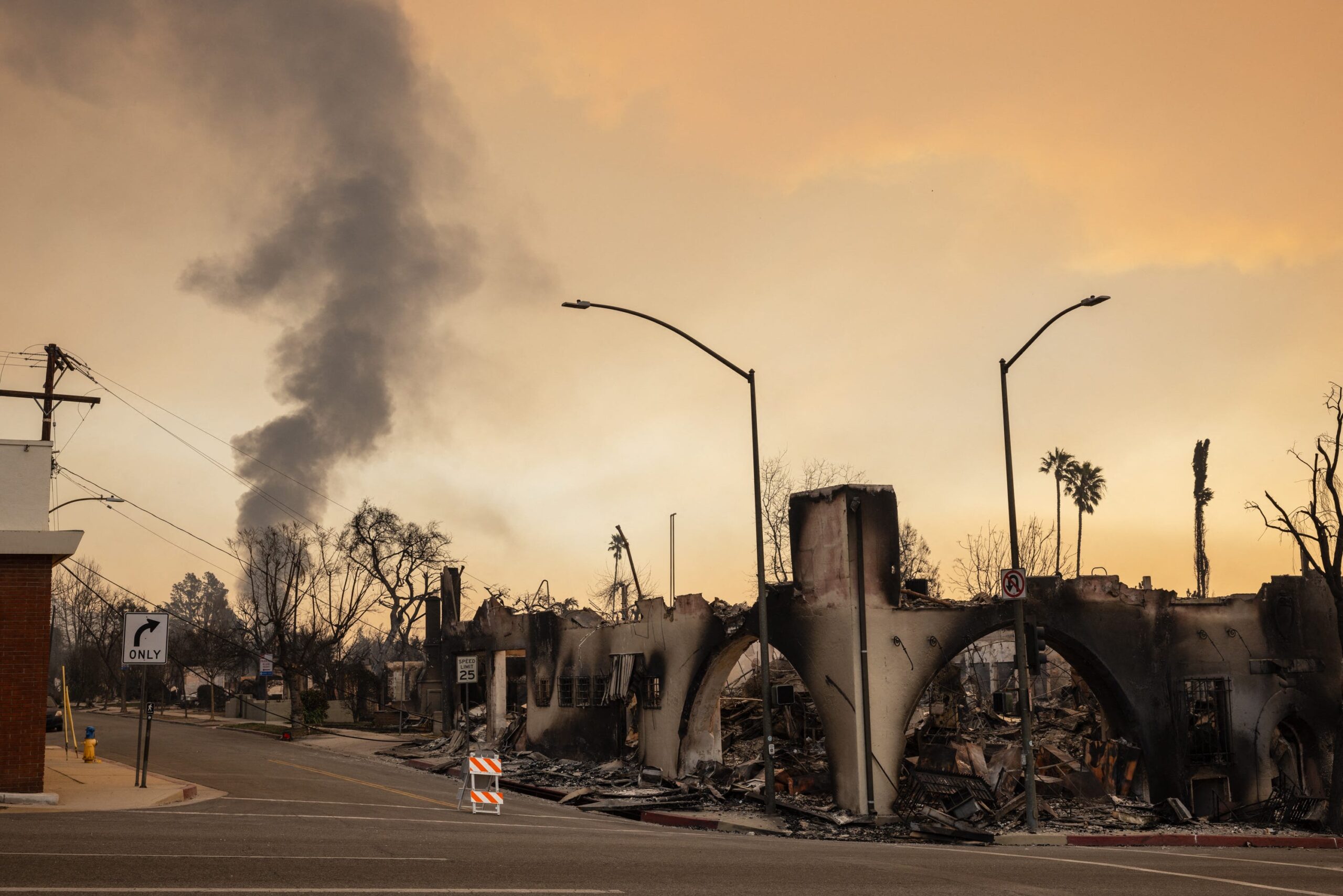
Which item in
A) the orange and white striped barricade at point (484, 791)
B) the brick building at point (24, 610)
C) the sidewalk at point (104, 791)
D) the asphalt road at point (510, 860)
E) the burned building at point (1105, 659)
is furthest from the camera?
the burned building at point (1105, 659)

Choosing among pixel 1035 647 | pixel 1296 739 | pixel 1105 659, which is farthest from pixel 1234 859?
pixel 1296 739

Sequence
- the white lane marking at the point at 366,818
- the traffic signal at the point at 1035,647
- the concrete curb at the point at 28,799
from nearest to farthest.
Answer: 1. the white lane marking at the point at 366,818
2. the concrete curb at the point at 28,799
3. the traffic signal at the point at 1035,647

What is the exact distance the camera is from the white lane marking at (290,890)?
970 cm

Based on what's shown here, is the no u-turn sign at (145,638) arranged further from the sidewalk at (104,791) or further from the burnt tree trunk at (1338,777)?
the burnt tree trunk at (1338,777)

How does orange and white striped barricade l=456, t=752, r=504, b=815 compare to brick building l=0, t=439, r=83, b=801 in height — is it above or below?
below

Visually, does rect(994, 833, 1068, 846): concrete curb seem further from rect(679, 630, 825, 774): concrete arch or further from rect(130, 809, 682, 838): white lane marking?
rect(679, 630, 825, 774): concrete arch

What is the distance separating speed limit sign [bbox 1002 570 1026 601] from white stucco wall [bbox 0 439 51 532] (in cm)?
1682

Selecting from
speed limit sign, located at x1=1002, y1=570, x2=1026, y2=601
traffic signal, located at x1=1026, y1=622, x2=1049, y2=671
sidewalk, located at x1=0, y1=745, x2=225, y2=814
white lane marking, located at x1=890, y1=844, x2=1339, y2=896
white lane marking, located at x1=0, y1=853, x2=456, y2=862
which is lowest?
white lane marking, located at x1=890, y1=844, x2=1339, y2=896

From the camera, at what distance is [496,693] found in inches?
1572

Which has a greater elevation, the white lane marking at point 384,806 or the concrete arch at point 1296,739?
the concrete arch at point 1296,739

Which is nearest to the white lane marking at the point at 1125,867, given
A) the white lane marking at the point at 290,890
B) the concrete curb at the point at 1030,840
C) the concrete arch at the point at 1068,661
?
the concrete curb at the point at 1030,840

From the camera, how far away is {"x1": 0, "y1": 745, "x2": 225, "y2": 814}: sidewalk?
19.0m

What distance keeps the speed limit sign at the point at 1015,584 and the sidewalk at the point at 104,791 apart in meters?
15.2

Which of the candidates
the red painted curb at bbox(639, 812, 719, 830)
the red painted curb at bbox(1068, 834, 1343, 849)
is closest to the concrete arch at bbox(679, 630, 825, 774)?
the red painted curb at bbox(639, 812, 719, 830)
